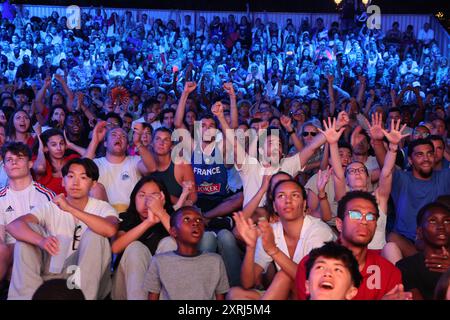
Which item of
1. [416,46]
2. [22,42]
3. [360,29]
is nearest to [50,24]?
[22,42]

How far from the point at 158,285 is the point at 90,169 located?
3.13 ft

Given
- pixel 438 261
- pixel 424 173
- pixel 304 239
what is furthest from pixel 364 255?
pixel 424 173

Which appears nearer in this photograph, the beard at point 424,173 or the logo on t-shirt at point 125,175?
the beard at point 424,173

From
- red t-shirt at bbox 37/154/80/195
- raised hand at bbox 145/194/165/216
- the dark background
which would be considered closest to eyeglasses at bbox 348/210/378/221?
raised hand at bbox 145/194/165/216

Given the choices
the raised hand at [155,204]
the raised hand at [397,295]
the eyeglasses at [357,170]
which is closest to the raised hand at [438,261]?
the raised hand at [397,295]

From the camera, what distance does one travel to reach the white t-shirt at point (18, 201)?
4.66 meters

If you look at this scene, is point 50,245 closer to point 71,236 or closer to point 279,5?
point 71,236

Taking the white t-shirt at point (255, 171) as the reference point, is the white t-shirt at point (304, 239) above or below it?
below

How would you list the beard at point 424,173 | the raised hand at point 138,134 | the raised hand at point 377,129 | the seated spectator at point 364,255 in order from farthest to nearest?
the raised hand at point 138,134 < the raised hand at point 377,129 < the beard at point 424,173 < the seated spectator at point 364,255

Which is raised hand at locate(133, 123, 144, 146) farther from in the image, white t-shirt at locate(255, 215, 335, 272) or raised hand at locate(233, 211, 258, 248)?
raised hand at locate(233, 211, 258, 248)

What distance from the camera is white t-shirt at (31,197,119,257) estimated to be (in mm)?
4422

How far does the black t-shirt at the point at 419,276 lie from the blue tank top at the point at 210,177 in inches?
87.0

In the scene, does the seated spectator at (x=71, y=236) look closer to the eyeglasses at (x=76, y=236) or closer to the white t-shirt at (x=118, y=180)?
the eyeglasses at (x=76, y=236)

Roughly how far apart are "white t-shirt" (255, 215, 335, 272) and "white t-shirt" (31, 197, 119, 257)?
1.02 m
